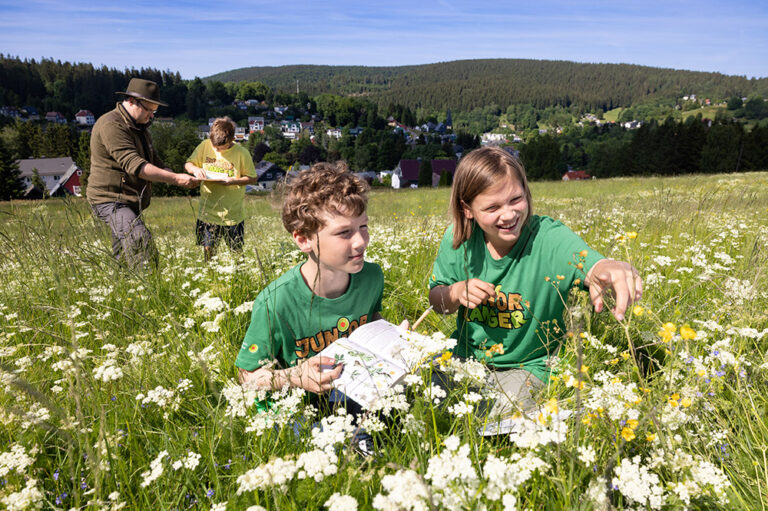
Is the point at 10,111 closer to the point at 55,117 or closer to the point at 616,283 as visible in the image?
the point at 55,117

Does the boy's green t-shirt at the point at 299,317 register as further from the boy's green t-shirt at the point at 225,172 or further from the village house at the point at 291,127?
the village house at the point at 291,127

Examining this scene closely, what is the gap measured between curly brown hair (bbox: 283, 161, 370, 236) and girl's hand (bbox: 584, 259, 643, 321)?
131cm

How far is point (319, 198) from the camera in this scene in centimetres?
245

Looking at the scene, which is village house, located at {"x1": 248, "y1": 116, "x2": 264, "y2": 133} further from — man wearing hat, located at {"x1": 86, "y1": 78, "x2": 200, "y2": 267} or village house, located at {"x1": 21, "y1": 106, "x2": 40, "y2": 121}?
man wearing hat, located at {"x1": 86, "y1": 78, "x2": 200, "y2": 267}

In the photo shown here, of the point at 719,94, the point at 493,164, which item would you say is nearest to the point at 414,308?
the point at 493,164

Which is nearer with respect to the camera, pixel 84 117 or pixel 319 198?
pixel 319 198

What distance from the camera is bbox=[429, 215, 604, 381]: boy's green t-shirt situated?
2.56 m

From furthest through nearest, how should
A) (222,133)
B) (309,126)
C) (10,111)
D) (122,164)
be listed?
(309,126) → (10,111) → (222,133) → (122,164)

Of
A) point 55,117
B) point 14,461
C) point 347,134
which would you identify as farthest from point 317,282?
point 347,134

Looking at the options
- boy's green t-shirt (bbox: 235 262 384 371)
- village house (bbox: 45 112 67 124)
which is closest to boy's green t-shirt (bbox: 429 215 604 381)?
boy's green t-shirt (bbox: 235 262 384 371)

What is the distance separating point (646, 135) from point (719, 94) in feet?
633

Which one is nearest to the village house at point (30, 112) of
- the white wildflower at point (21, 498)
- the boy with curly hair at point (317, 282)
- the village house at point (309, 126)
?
the village house at point (309, 126)

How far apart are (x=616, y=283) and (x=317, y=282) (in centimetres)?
156

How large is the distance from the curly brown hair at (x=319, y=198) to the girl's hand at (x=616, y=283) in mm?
1312
